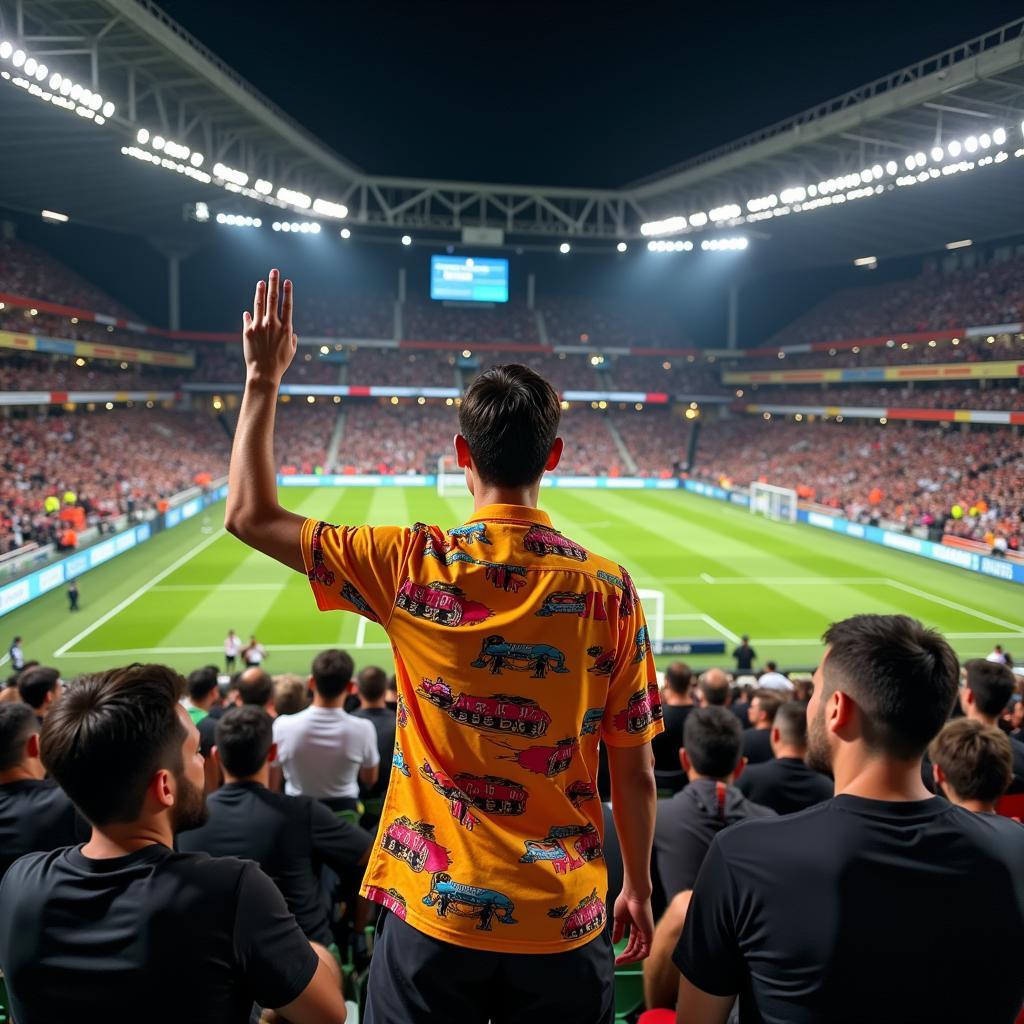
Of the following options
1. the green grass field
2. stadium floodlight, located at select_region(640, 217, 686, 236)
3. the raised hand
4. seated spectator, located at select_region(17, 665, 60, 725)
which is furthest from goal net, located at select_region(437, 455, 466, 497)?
the raised hand

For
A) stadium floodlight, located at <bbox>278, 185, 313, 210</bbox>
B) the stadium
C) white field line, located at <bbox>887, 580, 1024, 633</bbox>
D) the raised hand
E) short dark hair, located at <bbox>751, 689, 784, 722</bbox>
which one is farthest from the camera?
stadium floodlight, located at <bbox>278, 185, 313, 210</bbox>

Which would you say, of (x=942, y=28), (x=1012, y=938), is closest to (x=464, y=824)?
(x=1012, y=938)

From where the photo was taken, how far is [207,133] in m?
32.5

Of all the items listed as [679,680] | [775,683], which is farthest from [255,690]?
[775,683]

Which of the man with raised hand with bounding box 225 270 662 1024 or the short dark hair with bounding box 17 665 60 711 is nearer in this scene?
the man with raised hand with bounding box 225 270 662 1024

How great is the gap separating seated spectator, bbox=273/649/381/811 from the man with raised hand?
146 inches

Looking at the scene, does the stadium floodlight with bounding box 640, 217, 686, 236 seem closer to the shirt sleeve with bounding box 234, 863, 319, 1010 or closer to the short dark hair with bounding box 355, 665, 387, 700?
the short dark hair with bounding box 355, 665, 387, 700

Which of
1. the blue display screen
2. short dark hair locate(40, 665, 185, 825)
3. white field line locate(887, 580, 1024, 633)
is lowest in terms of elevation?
white field line locate(887, 580, 1024, 633)

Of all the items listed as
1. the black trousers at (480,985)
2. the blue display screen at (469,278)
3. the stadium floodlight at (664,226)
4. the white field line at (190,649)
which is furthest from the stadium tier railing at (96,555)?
the stadium floodlight at (664,226)

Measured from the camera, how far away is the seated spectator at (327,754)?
5871 mm

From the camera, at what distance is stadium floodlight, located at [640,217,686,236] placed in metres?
47.3

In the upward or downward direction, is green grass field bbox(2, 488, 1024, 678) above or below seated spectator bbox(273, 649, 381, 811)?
below

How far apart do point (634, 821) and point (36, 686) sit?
7.78m

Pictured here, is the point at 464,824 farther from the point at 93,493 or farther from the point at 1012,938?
the point at 93,493
